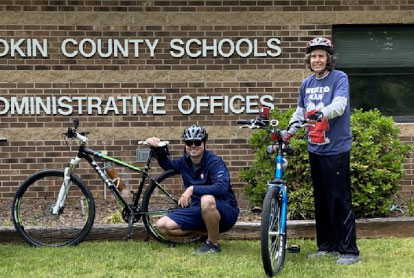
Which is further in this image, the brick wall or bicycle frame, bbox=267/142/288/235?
the brick wall

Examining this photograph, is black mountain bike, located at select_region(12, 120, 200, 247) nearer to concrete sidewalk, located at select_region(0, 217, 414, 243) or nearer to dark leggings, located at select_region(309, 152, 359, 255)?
concrete sidewalk, located at select_region(0, 217, 414, 243)

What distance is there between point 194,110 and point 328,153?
3.05 metres

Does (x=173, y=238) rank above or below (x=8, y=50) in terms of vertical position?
below

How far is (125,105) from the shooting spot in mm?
7660

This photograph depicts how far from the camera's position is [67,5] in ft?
25.0

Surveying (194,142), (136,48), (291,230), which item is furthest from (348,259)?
(136,48)

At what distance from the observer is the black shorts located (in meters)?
5.27

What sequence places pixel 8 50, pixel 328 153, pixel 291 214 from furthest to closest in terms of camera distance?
1. pixel 8 50
2. pixel 291 214
3. pixel 328 153

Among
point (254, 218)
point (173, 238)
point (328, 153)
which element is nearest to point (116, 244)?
point (173, 238)

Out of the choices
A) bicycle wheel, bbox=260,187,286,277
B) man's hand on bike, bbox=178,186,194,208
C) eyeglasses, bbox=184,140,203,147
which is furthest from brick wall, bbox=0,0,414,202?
bicycle wheel, bbox=260,187,286,277

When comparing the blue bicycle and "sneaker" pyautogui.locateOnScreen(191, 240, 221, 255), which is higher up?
the blue bicycle

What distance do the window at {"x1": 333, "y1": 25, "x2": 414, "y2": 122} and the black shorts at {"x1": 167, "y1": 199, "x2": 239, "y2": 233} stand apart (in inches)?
132

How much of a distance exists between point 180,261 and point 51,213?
1.60 meters

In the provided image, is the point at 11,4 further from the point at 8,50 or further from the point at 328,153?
the point at 328,153
